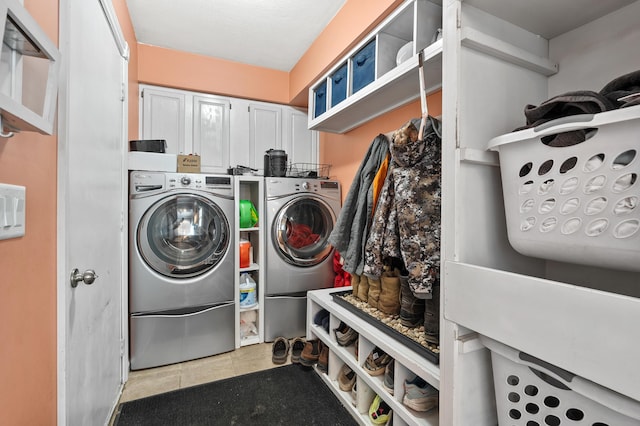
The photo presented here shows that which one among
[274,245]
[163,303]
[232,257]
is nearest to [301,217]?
[274,245]

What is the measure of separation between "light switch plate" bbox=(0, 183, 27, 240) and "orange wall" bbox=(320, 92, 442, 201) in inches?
71.3

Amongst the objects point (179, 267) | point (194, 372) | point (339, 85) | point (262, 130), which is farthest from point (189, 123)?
point (194, 372)

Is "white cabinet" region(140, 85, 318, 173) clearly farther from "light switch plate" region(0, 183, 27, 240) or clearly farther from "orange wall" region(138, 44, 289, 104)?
"light switch plate" region(0, 183, 27, 240)

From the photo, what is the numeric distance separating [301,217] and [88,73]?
1712 mm

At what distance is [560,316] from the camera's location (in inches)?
25.5

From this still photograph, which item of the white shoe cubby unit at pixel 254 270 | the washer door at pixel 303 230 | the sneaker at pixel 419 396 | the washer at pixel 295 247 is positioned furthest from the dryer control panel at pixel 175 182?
the sneaker at pixel 419 396

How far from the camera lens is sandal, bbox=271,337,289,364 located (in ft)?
7.11

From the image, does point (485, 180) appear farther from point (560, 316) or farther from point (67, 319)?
point (67, 319)

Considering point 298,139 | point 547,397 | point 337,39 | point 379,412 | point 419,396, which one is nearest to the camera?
point 547,397

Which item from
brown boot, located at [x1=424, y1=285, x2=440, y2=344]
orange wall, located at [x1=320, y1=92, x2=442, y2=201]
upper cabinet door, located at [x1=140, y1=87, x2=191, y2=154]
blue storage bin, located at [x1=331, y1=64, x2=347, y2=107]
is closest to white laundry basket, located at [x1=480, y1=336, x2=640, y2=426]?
brown boot, located at [x1=424, y1=285, x2=440, y2=344]

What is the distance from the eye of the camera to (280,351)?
2262 mm

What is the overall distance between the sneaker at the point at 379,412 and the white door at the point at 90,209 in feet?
4.18

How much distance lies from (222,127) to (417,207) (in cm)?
222

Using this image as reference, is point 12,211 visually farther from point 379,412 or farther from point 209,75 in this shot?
point 209,75
